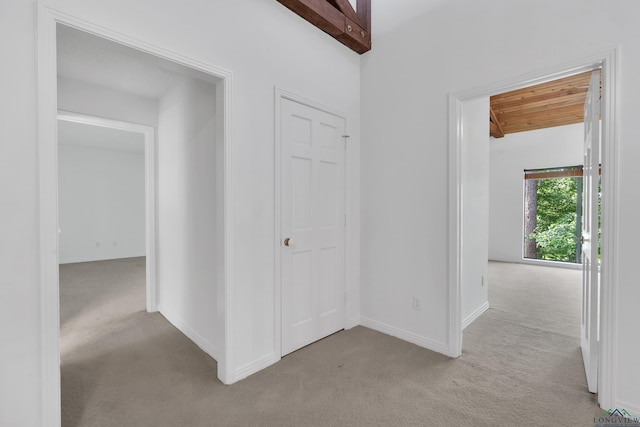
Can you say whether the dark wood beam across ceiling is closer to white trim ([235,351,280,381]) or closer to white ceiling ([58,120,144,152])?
white trim ([235,351,280,381])

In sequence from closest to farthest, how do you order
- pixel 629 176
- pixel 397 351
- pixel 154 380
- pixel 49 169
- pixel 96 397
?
pixel 49 169 < pixel 629 176 < pixel 96 397 < pixel 154 380 < pixel 397 351

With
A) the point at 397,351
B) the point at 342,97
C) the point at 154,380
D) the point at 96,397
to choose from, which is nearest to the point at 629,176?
the point at 397,351

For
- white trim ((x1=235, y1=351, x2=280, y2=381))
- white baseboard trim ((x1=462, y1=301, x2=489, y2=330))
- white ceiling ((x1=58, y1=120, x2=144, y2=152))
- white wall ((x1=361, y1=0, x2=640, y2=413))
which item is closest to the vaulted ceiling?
white wall ((x1=361, y1=0, x2=640, y2=413))

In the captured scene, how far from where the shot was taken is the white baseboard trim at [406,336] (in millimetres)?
2506

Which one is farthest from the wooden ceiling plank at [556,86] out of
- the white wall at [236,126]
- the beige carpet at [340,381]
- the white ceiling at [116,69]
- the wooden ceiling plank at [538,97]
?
the white ceiling at [116,69]

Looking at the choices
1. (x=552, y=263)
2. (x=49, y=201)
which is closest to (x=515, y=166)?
(x=552, y=263)

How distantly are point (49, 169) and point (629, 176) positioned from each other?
3145mm

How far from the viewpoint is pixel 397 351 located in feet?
8.27

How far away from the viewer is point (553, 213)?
6.17 m

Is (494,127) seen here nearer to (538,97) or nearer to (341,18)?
(538,97)

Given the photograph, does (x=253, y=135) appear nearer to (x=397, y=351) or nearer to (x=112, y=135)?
(x=397, y=351)

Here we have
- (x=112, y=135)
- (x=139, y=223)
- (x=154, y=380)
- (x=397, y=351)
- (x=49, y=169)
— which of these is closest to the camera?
(x=49, y=169)

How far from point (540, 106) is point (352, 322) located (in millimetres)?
4988

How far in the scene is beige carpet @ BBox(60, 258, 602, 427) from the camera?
1739 mm
